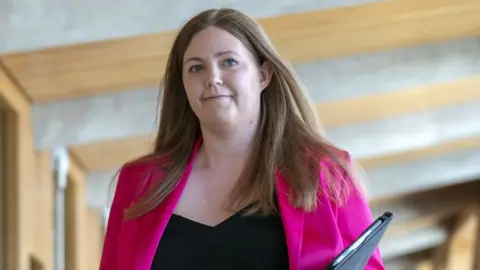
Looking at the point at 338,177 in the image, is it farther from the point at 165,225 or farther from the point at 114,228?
the point at 114,228

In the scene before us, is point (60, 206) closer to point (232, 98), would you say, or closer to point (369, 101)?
point (369, 101)

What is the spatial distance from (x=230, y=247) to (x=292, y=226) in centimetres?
10

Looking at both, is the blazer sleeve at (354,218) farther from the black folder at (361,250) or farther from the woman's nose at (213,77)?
the woman's nose at (213,77)

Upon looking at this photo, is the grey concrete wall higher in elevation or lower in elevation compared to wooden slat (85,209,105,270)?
higher

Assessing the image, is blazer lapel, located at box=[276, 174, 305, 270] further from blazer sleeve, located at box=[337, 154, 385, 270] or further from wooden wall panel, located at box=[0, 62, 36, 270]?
wooden wall panel, located at box=[0, 62, 36, 270]

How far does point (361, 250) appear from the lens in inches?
53.1

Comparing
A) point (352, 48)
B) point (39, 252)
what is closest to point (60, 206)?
point (39, 252)

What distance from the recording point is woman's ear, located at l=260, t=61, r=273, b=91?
155 centimetres

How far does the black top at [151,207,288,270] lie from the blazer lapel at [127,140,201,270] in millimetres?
16

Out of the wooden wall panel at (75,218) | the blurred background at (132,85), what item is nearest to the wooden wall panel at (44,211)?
the blurred background at (132,85)

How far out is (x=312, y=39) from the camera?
3.39 metres

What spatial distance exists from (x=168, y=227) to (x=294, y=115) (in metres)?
0.27

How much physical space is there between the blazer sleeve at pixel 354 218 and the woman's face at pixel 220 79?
196 mm

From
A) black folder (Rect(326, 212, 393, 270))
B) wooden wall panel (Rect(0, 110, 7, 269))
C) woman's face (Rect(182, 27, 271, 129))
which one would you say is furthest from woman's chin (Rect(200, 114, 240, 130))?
wooden wall panel (Rect(0, 110, 7, 269))
